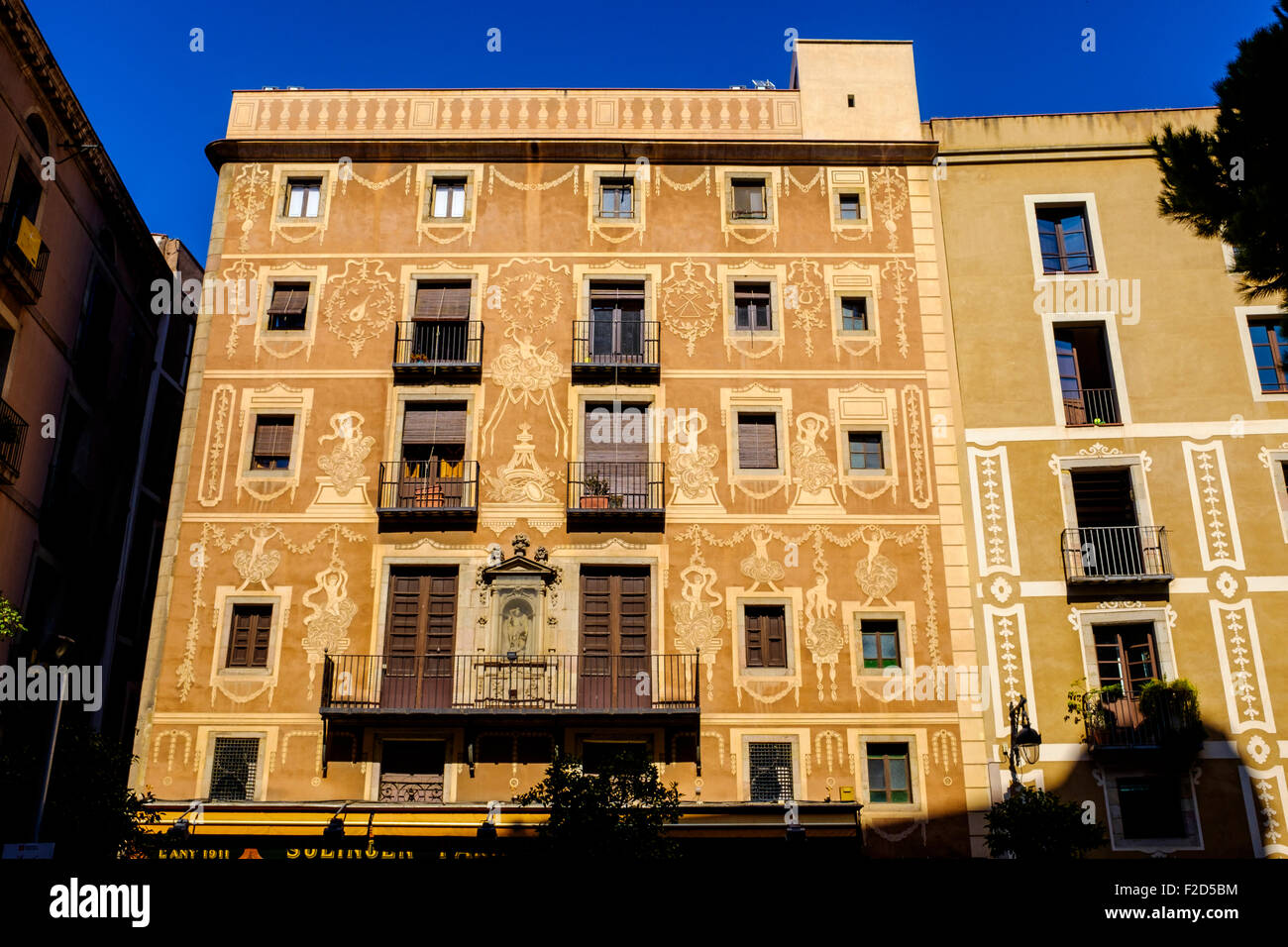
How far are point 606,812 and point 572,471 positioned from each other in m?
7.88

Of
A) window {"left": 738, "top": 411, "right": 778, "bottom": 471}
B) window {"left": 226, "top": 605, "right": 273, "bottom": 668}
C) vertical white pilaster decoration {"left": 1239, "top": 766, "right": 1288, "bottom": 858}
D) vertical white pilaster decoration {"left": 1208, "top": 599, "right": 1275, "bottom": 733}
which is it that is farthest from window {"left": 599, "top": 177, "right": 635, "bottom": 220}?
vertical white pilaster decoration {"left": 1239, "top": 766, "right": 1288, "bottom": 858}

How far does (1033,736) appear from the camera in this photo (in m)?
20.5

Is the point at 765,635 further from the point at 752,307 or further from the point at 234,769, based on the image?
the point at 234,769

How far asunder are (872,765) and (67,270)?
19.4m

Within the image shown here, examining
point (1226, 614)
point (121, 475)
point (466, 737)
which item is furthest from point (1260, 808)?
point (121, 475)

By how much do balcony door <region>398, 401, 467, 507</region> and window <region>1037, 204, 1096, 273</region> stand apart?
1320 cm

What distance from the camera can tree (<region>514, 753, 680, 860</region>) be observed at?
1923 centimetres

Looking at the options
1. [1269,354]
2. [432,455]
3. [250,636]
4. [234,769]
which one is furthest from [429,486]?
[1269,354]

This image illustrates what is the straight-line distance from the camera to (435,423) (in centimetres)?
2562

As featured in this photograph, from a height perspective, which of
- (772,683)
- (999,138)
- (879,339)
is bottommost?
(772,683)

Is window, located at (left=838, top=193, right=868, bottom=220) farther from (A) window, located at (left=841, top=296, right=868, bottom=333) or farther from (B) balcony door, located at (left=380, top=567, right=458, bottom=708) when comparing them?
(B) balcony door, located at (left=380, top=567, right=458, bottom=708)
